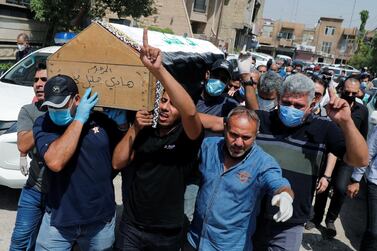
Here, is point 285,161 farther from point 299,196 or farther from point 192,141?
point 192,141

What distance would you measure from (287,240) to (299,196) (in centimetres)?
31

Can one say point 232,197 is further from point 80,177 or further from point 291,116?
point 80,177

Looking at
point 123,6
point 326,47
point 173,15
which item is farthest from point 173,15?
point 326,47

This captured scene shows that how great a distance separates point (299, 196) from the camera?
2.67 meters

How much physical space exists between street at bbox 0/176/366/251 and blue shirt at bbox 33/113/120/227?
167 centimetres

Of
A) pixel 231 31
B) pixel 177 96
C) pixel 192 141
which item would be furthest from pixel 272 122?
pixel 231 31

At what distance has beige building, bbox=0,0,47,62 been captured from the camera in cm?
1448

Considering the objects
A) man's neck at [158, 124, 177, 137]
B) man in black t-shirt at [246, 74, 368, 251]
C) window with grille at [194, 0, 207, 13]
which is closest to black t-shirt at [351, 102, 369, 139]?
man in black t-shirt at [246, 74, 368, 251]

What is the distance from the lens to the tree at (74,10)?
14461 millimetres

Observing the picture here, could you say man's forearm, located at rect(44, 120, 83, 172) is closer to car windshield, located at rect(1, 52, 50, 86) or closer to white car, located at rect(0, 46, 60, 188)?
white car, located at rect(0, 46, 60, 188)

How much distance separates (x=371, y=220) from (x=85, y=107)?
9.09ft

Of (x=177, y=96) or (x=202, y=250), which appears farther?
(x=202, y=250)

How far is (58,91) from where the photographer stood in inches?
89.1

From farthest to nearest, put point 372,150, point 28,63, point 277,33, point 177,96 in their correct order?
point 277,33, point 28,63, point 372,150, point 177,96
